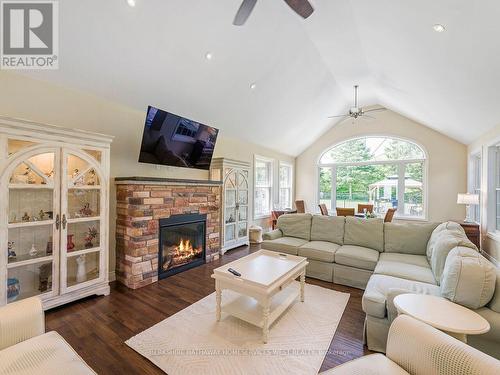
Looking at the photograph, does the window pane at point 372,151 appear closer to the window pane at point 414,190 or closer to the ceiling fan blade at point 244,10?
the window pane at point 414,190

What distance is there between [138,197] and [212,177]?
6.70 feet

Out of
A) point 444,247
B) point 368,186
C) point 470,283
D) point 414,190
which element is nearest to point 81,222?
point 470,283

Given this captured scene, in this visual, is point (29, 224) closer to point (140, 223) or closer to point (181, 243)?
point (140, 223)

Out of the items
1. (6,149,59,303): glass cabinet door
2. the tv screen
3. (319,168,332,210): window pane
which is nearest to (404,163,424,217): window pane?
(319,168,332,210): window pane

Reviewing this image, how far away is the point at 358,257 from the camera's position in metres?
3.25

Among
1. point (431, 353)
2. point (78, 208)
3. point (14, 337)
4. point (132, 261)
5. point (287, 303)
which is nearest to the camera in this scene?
point (431, 353)

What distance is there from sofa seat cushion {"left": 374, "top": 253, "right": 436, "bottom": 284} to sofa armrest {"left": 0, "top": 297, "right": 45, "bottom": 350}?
10.2 feet

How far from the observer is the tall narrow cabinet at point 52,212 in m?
2.28

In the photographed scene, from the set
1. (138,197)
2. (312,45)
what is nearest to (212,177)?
(138,197)

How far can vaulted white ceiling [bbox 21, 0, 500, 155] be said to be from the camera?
7.92 ft

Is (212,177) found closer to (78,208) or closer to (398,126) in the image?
(78,208)

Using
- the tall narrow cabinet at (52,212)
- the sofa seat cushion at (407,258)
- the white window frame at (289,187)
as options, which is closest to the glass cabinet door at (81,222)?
the tall narrow cabinet at (52,212)

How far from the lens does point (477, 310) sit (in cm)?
175

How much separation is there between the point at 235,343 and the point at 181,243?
2179 millimetres
